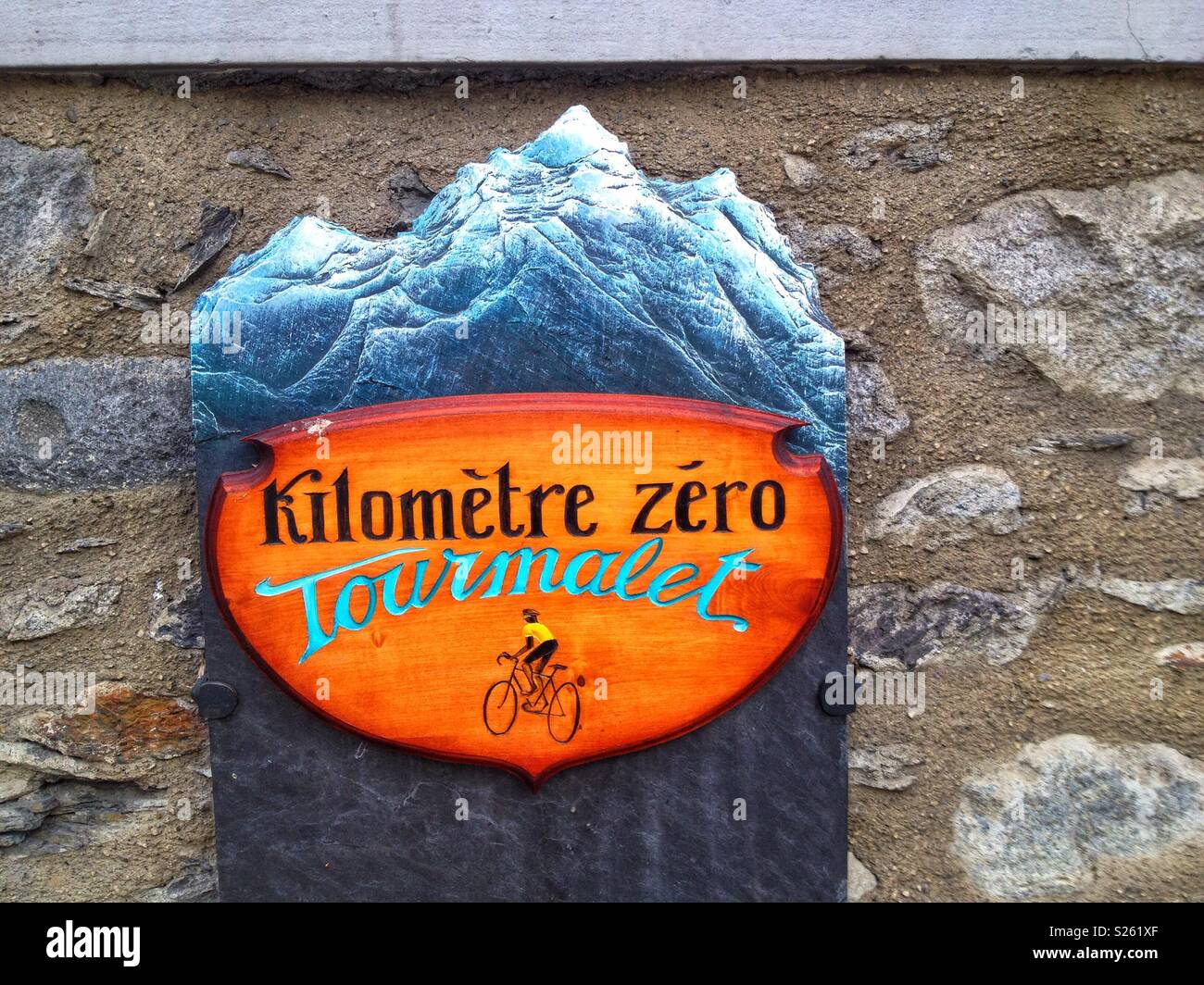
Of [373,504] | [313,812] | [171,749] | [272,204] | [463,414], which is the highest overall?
[272,204]

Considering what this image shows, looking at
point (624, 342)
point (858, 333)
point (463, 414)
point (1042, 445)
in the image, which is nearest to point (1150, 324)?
point (1042, 445)

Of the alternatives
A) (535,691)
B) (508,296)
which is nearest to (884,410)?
(508,296)

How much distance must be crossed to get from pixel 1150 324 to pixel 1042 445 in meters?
0.29

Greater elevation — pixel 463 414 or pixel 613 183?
pixel 613 183

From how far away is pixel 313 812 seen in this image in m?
1.41

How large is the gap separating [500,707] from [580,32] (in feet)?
3.85

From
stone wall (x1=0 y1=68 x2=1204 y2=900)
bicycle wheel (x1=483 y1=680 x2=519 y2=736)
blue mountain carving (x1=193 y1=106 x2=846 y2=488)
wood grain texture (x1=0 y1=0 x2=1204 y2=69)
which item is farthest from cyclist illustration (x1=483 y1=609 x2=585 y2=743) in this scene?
wood grain texture (x1=0 y1=0 x2=1204 y2=69)

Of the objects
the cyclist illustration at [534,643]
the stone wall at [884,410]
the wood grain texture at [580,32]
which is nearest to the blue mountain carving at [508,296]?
the stone wall at [884,410]

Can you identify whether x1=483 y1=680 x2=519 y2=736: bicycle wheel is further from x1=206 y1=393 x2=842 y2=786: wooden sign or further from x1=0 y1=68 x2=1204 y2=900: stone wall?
x1=0 y1=68 x2=1204 y2=900: stone wall

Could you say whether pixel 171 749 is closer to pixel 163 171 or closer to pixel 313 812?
pixel 313 812

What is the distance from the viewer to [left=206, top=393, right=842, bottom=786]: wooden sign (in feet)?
4.40

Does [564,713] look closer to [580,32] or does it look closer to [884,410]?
[884,410]

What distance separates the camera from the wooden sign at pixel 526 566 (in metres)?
1.34

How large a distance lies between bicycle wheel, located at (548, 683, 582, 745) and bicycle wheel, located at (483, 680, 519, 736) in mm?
66
